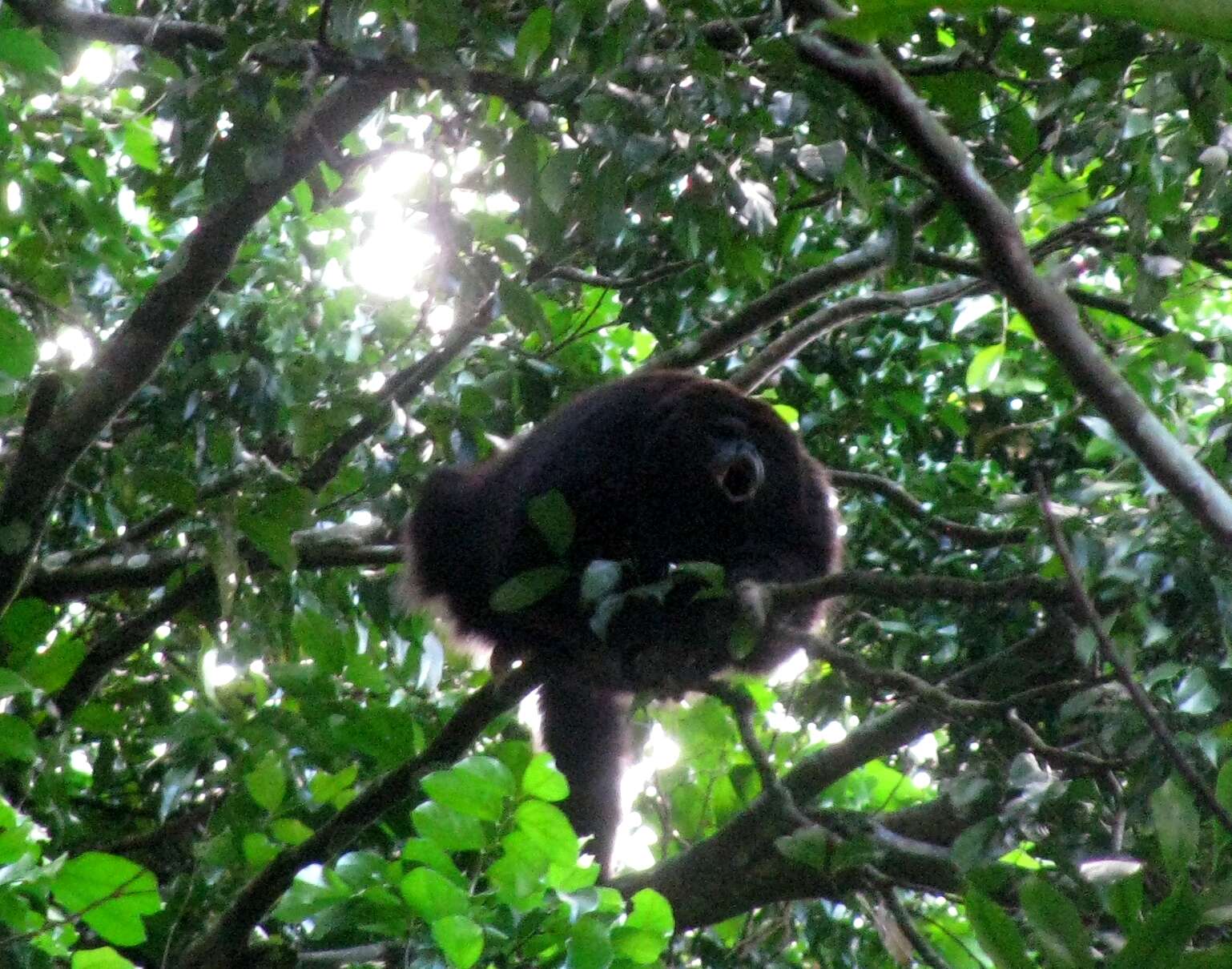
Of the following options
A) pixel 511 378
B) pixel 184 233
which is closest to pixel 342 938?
pixel 511 378

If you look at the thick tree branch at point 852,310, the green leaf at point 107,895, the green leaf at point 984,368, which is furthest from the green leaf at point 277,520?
the green leaf at point 984,368

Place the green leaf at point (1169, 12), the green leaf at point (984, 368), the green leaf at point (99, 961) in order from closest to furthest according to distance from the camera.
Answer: the green leaf at point (1169, 12)
the green leaf at point (99, 961)
the green leaf at point (984, 368)

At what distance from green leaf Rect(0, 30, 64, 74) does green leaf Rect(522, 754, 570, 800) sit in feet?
4.37

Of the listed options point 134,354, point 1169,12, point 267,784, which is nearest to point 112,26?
point 134,354

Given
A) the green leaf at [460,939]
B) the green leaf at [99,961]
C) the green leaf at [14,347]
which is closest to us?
the green leaf at [460,939]

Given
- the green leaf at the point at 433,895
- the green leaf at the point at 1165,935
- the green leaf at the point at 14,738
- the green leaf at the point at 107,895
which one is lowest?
the green leaf at the point at 1165,935

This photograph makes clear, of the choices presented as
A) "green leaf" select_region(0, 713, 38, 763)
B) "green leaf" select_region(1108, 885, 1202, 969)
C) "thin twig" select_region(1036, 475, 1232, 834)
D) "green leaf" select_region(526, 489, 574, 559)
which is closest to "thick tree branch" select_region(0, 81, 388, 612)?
"green leaf" select_region(0, 713, 38, 763)

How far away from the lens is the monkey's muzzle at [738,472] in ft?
9.57

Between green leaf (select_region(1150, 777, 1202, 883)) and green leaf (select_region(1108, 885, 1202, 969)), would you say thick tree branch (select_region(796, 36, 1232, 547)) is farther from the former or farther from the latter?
green leaf (select_region(1108, 885, 1202, 969))

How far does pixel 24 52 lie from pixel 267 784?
1248 millimetres

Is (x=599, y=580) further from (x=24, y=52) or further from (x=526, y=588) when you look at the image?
(x=24, y=52)

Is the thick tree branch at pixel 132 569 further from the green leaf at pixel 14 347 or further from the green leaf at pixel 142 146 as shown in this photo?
the green leaf at pixel 142 146

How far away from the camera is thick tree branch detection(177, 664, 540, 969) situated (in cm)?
230

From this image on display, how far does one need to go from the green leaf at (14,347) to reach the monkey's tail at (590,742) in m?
1.31
